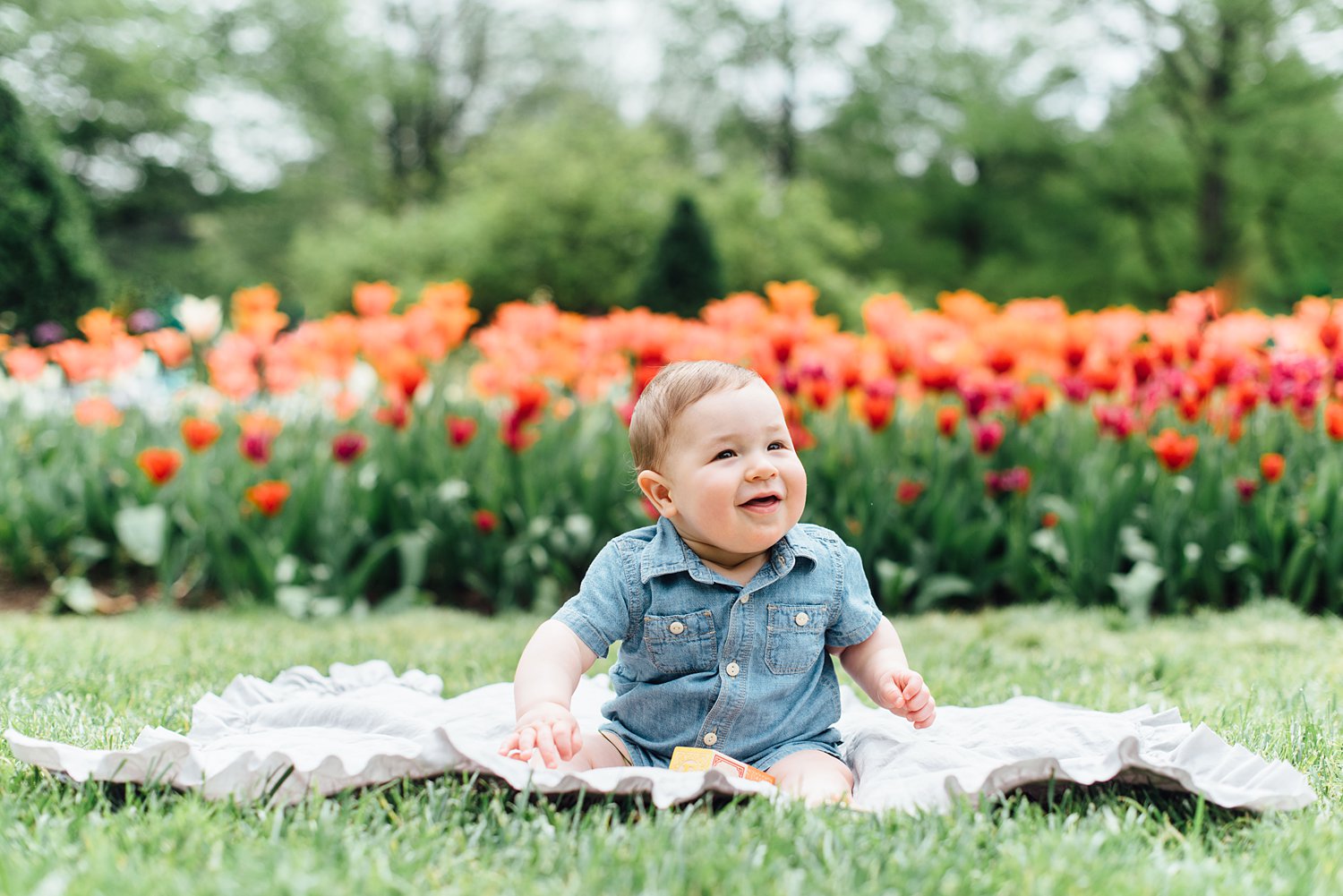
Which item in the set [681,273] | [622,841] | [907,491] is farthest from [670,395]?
[681,273]

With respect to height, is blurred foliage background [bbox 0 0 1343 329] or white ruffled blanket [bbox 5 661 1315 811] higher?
blurred foliage background [bbox 0 0 1343 329]

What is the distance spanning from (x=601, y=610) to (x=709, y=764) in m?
0.34

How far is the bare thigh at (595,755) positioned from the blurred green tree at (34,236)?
690 centimetres

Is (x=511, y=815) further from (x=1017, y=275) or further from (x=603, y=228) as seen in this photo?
(x=1017, y=275)

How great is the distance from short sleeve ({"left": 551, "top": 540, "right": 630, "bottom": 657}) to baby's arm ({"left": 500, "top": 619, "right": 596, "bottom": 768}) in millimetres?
19

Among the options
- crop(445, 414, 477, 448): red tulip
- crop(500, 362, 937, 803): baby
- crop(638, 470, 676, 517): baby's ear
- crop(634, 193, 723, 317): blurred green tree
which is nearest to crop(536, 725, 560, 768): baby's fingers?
crop(500, 362, 937, 803): baby

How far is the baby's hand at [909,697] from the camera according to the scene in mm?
2041

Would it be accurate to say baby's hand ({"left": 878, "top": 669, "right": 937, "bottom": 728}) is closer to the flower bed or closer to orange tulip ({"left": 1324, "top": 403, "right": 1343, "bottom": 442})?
the flower bed

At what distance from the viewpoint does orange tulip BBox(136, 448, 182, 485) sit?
13.4ft

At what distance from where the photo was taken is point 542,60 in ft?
96.6

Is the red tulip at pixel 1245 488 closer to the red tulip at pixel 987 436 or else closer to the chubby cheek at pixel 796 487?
the red tulip at pixel 987 436

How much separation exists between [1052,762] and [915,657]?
1641 mm

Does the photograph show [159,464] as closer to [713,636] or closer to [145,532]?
[145,532]

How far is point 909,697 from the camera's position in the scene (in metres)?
2.04
